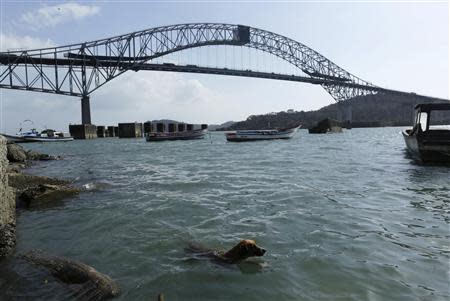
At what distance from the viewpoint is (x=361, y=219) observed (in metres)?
8.84

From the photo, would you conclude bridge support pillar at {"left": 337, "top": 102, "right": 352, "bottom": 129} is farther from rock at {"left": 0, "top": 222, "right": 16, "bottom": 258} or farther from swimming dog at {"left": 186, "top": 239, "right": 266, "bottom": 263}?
rock at {"left": 0, "top": 222, "right": 16, "bottom": 258}

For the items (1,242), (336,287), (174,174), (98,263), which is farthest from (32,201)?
(336,287)

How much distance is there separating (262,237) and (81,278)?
3.39 metres

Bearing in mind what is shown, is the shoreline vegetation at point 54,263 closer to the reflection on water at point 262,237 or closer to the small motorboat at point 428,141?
the reflection on water at point 262,237

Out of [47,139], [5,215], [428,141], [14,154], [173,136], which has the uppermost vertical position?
[428,141]

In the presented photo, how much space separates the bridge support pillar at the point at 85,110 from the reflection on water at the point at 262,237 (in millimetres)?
75200

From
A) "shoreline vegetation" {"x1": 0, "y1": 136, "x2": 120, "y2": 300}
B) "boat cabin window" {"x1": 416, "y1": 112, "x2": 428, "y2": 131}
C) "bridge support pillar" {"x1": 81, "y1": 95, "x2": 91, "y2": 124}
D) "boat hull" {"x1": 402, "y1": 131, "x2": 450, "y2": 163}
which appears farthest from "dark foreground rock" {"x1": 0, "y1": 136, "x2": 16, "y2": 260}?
"bridge support pillar" {"x1": 81, "y1": 95, "x2": 91, "y2": 124}

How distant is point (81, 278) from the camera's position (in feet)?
18.6

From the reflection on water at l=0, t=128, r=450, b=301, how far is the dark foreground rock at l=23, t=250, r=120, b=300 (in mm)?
199

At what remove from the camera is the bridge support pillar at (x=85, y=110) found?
85438mm

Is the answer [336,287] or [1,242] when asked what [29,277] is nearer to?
[1,242]

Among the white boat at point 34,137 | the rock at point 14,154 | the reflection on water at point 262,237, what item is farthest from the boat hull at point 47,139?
the reflection on water at point 262,237

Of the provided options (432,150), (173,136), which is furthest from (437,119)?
(432,150)

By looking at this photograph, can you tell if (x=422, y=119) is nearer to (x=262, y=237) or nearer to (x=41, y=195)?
(x=262, y=237)
